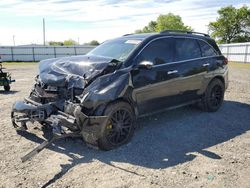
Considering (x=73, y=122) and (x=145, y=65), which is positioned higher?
(x=145, y=65)

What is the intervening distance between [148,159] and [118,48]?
2.49 metres

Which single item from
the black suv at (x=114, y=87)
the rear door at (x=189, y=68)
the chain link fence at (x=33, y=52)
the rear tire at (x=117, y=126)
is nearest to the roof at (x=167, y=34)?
the black suv at (x=114, y=87)

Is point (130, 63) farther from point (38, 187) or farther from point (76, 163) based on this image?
point (38, 187)

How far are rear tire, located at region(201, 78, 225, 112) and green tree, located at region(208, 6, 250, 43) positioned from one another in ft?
223

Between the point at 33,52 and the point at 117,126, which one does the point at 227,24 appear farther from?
the point at 117,126

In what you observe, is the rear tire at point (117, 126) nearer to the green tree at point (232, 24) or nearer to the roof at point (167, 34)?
the roof at point (167, 34)

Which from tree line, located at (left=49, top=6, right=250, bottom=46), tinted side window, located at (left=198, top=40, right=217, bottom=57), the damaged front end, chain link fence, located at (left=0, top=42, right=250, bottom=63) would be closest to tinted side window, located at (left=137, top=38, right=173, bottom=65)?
the damaged front end

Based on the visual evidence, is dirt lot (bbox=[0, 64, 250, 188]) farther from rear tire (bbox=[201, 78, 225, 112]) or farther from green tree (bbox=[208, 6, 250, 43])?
green tree (bbox=[208, 6, 250, 43])

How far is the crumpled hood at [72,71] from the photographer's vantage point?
16.7 ft

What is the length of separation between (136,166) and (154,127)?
1926mm

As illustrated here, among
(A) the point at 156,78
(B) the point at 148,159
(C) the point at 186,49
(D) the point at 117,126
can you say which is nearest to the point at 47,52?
(C) the point at 186,49

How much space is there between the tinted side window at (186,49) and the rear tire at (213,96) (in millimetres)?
912

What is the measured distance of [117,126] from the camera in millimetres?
5188

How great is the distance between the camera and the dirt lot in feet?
13.4
